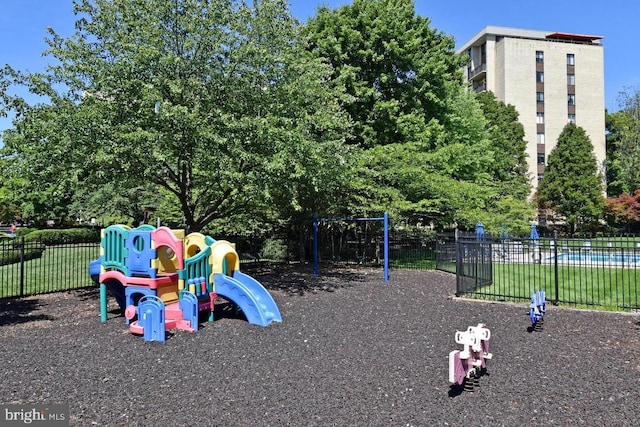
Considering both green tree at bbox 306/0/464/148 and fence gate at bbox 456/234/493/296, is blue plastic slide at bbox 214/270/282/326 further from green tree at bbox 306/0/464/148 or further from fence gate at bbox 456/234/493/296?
green tree at bbox 306/0/464/148

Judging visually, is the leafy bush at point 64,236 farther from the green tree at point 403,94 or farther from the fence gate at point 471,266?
the fence gate at point 471,266

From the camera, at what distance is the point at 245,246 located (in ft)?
69.3

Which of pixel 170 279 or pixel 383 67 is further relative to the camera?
pixel 383 67

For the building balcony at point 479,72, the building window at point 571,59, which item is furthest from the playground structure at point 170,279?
the building window at point 571,59

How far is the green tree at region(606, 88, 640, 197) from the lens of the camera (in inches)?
1747

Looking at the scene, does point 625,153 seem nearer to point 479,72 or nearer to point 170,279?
point 479,72

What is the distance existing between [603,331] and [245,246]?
16.1 m

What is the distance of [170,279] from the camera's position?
7.77m

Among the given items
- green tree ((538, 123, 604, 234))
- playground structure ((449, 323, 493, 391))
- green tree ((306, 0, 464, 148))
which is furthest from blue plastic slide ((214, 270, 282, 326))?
green tree ((538, 123, 604, 234))

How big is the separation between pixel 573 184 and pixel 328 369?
4172 cm

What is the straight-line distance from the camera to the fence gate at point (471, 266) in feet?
35.2

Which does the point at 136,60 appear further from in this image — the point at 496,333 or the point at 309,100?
the point at 496,333

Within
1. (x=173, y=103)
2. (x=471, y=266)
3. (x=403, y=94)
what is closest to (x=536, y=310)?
(x=471, y=266)

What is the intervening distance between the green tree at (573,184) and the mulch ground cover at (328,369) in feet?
118
